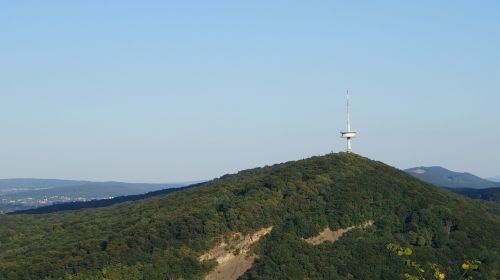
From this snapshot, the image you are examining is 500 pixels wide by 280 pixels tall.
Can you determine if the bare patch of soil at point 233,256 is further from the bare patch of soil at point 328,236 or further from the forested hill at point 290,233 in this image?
the bare patch of soil at point 328,236

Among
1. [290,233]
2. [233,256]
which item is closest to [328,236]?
[290,233]

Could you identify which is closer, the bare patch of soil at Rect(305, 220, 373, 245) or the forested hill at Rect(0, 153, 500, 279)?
the forested hill at Rect(0, 153, 500, 279)

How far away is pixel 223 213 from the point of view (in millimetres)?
132000

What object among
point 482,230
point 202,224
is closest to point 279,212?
point 202,224

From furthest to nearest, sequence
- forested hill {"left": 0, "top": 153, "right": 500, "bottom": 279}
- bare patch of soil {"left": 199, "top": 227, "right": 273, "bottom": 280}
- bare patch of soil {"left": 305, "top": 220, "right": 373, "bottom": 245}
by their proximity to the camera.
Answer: bare patch of soil {"left": 305, "top": 220, "right": 373, "bottom": 245}
bare patch of soil {"left": 199, "top": 227, "right": 273, "bottom": 280}
forested hill {"left": 0, "top": 153, "right": 500, "bottom": 279}

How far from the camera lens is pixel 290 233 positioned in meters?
127

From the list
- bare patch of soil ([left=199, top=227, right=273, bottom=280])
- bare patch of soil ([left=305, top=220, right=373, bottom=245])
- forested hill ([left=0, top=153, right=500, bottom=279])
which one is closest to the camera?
forested hill ([left=0, top=153, right=500, bottom=279])

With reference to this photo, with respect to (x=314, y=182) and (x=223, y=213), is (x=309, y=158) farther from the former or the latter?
(x=223, y=213)

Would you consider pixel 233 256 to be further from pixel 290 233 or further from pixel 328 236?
pixel 328 236

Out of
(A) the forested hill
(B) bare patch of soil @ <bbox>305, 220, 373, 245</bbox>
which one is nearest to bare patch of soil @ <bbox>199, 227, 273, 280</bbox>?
(A) the forested hill

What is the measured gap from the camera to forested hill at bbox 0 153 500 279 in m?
116

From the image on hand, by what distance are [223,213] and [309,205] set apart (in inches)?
688

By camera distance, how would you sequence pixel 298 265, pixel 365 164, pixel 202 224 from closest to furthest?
1. pixel 298 265
2. pixel 202 224
3. pixel 365 164

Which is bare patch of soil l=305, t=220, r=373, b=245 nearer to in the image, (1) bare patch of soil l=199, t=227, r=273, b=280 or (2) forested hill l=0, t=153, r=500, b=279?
(2) forested hill l=0, t=153, r=500, b=279
